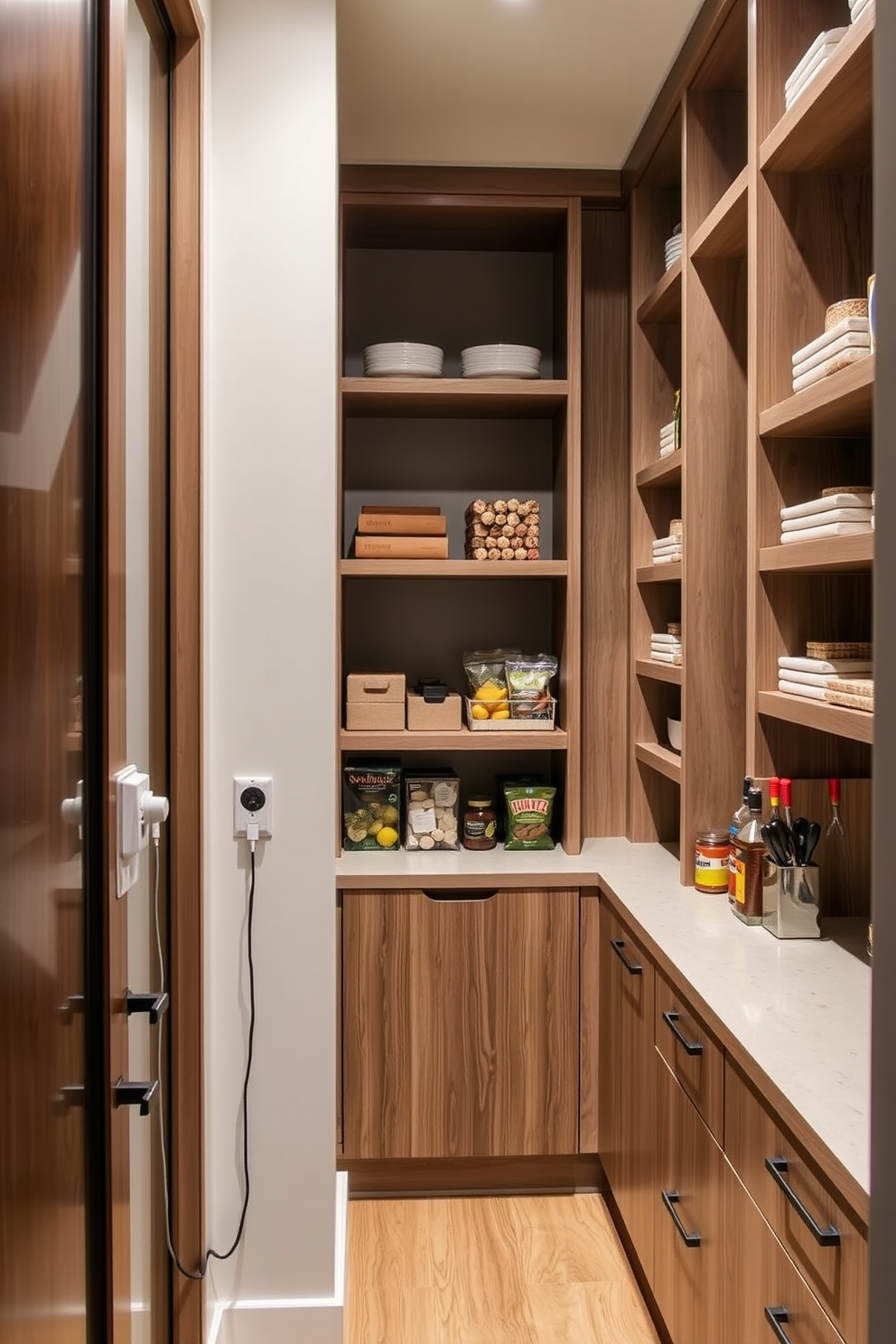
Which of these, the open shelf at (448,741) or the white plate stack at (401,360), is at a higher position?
the white plate stack at (401,360)

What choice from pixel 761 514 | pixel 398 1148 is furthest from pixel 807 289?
pixel 398 1148

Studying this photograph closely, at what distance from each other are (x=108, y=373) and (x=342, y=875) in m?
1.60

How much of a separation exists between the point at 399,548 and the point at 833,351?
1.29 m

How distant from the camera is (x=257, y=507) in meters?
1.92

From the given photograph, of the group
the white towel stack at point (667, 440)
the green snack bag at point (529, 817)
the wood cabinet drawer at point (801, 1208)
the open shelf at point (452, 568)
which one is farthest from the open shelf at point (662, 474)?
the wood cabinet drawer at point (801, 1208)

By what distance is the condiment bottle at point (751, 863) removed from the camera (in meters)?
2.02

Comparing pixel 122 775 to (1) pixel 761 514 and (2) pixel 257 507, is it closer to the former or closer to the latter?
(2) pixel 257 507

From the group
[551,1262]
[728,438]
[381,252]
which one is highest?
[381,252]

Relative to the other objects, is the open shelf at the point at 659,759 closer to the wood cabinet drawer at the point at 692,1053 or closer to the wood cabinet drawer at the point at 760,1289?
the wood cabinet drawer at the point at 692,1053

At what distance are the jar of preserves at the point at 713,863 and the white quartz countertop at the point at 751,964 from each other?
4 cm

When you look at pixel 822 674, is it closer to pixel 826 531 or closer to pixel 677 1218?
pixel 826 531

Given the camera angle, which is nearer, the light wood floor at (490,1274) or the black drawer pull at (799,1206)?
the black drawer pull at (799,1206)

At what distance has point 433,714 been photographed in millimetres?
2754

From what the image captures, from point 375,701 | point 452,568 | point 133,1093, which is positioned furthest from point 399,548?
point 133,1093
